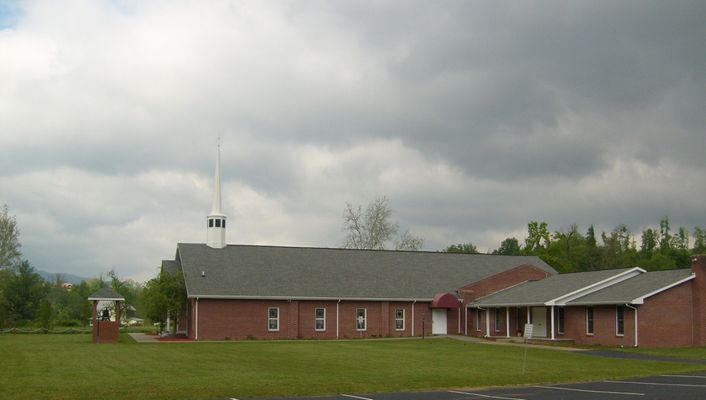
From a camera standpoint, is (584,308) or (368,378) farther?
(584,308)

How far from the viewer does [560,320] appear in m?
45.1

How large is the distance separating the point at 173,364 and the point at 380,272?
2890cm

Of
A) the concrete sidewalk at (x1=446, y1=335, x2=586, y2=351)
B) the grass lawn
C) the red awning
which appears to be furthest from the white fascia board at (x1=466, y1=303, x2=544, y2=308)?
the grass lawn

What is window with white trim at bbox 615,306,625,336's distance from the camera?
130ft

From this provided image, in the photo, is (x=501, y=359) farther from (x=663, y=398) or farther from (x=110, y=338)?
(x=110, y=338)

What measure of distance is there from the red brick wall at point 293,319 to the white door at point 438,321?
0.35 m

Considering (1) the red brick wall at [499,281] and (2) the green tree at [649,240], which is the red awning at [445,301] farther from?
(2) the green tree at [649,240]

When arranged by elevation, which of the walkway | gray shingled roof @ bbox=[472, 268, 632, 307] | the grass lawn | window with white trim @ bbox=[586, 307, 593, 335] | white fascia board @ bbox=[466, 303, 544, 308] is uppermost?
gray shingled roof @ bbox=[472, 268, 632, 307]

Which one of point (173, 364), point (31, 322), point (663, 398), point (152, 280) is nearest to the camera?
point (663, 398)

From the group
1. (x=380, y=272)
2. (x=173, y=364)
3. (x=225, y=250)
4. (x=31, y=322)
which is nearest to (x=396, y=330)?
(x=380, y=272)

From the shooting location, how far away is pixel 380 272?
54.5 metres

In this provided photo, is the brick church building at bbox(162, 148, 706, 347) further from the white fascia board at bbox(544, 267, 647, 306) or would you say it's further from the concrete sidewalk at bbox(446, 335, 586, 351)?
the concrete sidewalk at bbox(446, 335, 586, 351)

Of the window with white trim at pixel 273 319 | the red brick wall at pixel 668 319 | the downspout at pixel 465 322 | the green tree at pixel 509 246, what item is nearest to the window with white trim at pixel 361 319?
the window with white trim at pixel 273 319

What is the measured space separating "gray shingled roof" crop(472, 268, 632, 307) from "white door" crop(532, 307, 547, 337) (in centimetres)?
125
